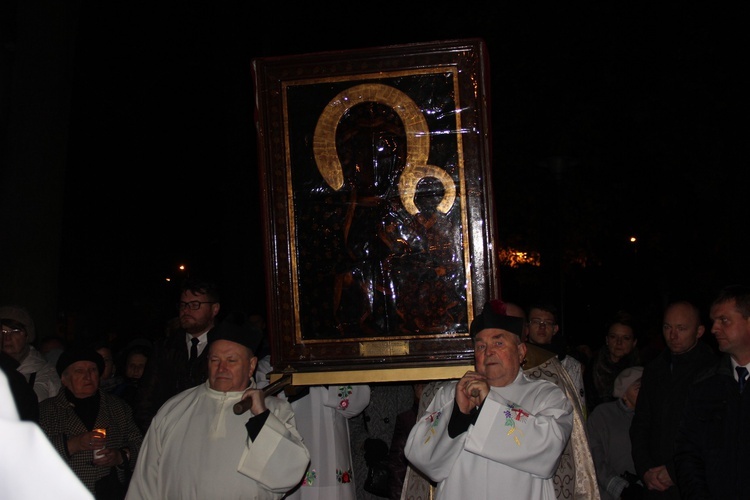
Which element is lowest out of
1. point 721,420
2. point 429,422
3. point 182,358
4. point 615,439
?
point 615,439

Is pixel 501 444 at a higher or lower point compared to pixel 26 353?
lower

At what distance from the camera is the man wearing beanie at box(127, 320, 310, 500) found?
13.5 feet

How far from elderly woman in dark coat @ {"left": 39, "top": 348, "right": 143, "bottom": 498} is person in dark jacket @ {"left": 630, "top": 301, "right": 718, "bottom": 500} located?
3458 millimetres

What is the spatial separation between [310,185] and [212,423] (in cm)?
138


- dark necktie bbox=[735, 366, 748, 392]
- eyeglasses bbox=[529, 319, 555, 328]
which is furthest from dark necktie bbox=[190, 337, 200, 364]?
dark necktie bbox=[735, 366, 748, 392]

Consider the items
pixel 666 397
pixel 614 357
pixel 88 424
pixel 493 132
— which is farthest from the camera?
pixel 493 132

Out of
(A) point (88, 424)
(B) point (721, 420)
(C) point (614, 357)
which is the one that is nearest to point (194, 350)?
(A) point (88, 424)

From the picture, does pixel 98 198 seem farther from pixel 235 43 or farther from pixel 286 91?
pixel 286 91

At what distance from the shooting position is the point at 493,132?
37.9 feet

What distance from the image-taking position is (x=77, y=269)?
22906 mm

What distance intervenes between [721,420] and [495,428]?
150 centimetres

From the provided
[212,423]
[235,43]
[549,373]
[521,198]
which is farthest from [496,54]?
[212,423]

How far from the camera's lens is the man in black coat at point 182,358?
537 centimetres

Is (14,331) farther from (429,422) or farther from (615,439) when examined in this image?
(615,439)
